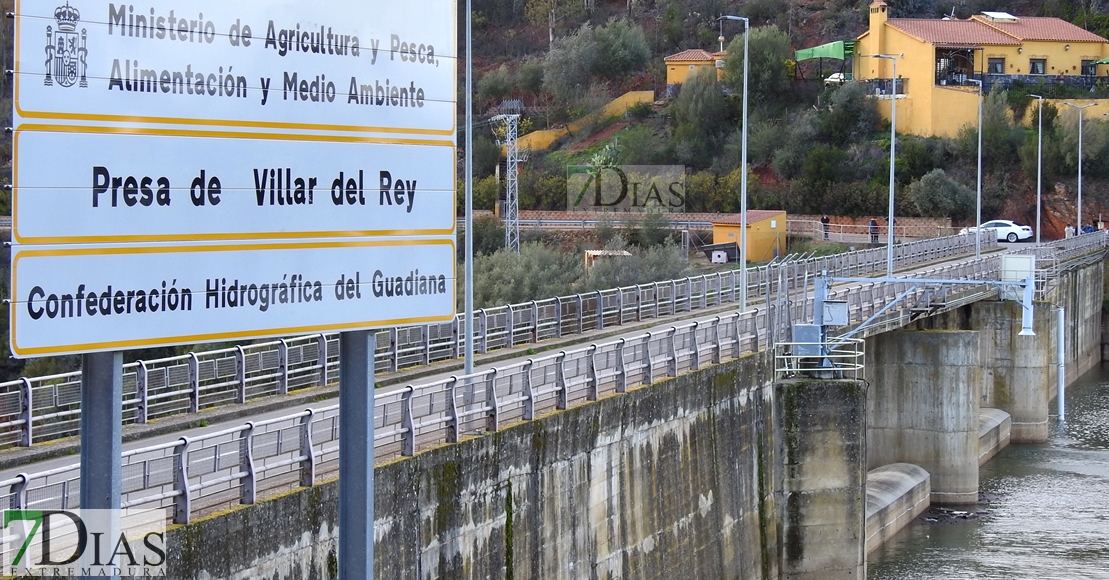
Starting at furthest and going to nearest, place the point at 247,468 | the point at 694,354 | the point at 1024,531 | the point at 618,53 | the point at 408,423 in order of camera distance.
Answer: the point at 618,53
the point at 1024,531
the point at 694,354
the point at 408,423
the point at 247,468

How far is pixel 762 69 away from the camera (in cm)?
8988

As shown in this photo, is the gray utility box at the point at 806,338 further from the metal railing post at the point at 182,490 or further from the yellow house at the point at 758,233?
the yellow house at the point at 758,233

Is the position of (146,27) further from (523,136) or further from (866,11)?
(866,11)

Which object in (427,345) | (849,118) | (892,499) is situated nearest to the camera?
(427,345)

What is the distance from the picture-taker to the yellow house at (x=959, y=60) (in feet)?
271

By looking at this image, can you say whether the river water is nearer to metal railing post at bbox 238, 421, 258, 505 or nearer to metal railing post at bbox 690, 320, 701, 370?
metal railing post at bbox 690, 320, 701, 370

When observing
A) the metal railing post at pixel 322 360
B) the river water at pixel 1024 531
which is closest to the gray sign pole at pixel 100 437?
the metal railing post at pixel 322 360

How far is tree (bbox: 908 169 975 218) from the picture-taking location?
242ft

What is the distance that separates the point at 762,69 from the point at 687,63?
6652 millimetres

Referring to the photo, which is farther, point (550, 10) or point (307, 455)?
point (550, 10)

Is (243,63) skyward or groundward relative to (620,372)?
skyward

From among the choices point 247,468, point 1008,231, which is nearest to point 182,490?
point 247,468

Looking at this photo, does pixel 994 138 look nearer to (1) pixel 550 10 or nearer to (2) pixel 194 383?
(1) pixel 550 10

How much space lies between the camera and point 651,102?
312 ft
